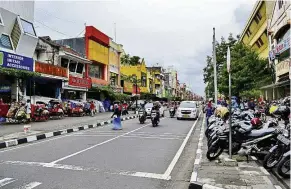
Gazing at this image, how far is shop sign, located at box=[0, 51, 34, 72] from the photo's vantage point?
19619 mm

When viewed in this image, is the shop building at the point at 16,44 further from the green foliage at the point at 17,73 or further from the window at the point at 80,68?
the window at the point at 80,68

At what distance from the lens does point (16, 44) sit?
2298cm

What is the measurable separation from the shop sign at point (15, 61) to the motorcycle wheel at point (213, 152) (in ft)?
51.5

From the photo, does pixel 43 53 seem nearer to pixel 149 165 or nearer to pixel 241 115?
pixel 241 115

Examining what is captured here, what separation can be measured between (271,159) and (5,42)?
66.1 ft

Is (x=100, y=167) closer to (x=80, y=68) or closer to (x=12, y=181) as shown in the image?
(x=12, y=181)

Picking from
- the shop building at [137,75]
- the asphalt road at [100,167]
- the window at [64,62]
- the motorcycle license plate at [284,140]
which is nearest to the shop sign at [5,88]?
the window at [64,62]

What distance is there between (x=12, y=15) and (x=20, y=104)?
7349 mm

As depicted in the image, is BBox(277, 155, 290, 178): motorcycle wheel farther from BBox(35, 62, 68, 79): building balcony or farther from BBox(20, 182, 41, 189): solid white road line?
BBox(35, 62, 68, 79): building balcony

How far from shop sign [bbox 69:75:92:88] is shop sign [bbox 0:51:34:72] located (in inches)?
313

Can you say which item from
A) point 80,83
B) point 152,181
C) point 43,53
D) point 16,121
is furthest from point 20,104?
point 152,181

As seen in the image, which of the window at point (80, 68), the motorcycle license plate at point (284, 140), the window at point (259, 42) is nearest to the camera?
the motorcycle license plate at point (284, 140)

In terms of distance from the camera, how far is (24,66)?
71.1 ft

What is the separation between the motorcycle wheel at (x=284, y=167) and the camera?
6221mm
